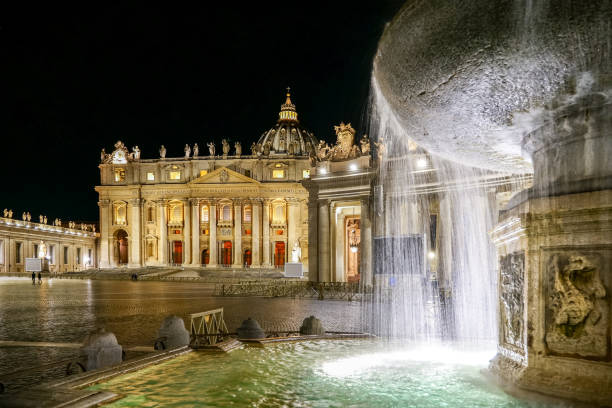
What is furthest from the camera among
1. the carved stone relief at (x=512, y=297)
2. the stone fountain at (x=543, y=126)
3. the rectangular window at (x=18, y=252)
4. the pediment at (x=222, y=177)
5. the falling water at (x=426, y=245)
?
the pediment at (x=222, y=177)

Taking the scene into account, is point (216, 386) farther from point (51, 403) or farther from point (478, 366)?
point (478, 366)

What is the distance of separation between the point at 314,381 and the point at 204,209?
2972 inches

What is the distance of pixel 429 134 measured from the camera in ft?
18.1

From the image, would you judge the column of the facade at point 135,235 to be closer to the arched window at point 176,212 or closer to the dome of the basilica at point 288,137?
the arched window at point 176,212

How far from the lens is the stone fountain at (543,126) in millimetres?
3844

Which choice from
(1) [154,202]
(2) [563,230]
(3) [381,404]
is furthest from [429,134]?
(1) [154,202]

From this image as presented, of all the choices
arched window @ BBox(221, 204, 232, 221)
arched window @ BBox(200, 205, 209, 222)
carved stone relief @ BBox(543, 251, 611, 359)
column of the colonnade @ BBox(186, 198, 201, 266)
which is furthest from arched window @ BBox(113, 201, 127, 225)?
carved stone relief @ BBox(543, 251, 611, 359)

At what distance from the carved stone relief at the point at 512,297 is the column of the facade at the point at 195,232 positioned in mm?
73975

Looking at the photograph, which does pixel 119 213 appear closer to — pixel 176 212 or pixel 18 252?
pixel 176 212

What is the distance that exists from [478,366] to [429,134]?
9.58ft

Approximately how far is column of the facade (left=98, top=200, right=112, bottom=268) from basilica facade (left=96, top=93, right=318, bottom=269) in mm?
154

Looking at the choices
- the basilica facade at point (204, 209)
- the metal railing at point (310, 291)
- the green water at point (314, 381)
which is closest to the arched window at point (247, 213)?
the basilica facade at point (204, 209)

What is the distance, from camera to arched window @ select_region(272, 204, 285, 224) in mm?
77750

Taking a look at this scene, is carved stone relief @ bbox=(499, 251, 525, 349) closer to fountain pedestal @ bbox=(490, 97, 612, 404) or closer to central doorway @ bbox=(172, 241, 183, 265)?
fountain pedestal @ bbox=(490, 97, 612, 404)
